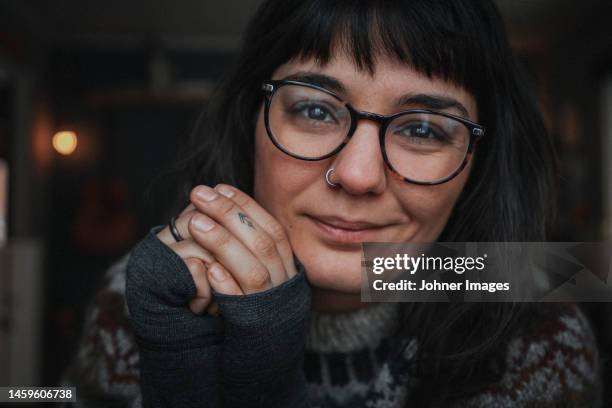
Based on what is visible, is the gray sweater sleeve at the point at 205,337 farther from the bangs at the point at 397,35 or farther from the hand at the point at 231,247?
the bangs at the point at 397,35

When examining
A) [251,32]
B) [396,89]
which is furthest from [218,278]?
[251,32]

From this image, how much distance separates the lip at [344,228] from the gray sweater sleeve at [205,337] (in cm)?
7

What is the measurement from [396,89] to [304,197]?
0.56 ft

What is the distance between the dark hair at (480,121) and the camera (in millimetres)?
581

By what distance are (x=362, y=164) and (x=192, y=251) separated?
0.72 feet

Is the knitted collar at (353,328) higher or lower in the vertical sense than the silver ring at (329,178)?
lower

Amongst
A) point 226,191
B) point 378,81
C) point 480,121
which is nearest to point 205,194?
point 226,191

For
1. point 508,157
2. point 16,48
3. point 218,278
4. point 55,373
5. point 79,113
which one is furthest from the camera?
point 79,113

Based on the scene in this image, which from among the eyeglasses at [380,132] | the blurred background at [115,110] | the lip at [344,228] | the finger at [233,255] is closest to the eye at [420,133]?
the eyeglasses at [380,132]

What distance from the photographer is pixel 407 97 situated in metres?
0.57

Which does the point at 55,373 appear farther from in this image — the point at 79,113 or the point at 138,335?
the point at 138,335

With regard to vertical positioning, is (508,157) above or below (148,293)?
above

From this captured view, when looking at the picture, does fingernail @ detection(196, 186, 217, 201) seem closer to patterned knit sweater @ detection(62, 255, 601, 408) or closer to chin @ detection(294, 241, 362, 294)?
chin @ detection(294, 241, 362, 294)

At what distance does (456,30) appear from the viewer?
59 cm
